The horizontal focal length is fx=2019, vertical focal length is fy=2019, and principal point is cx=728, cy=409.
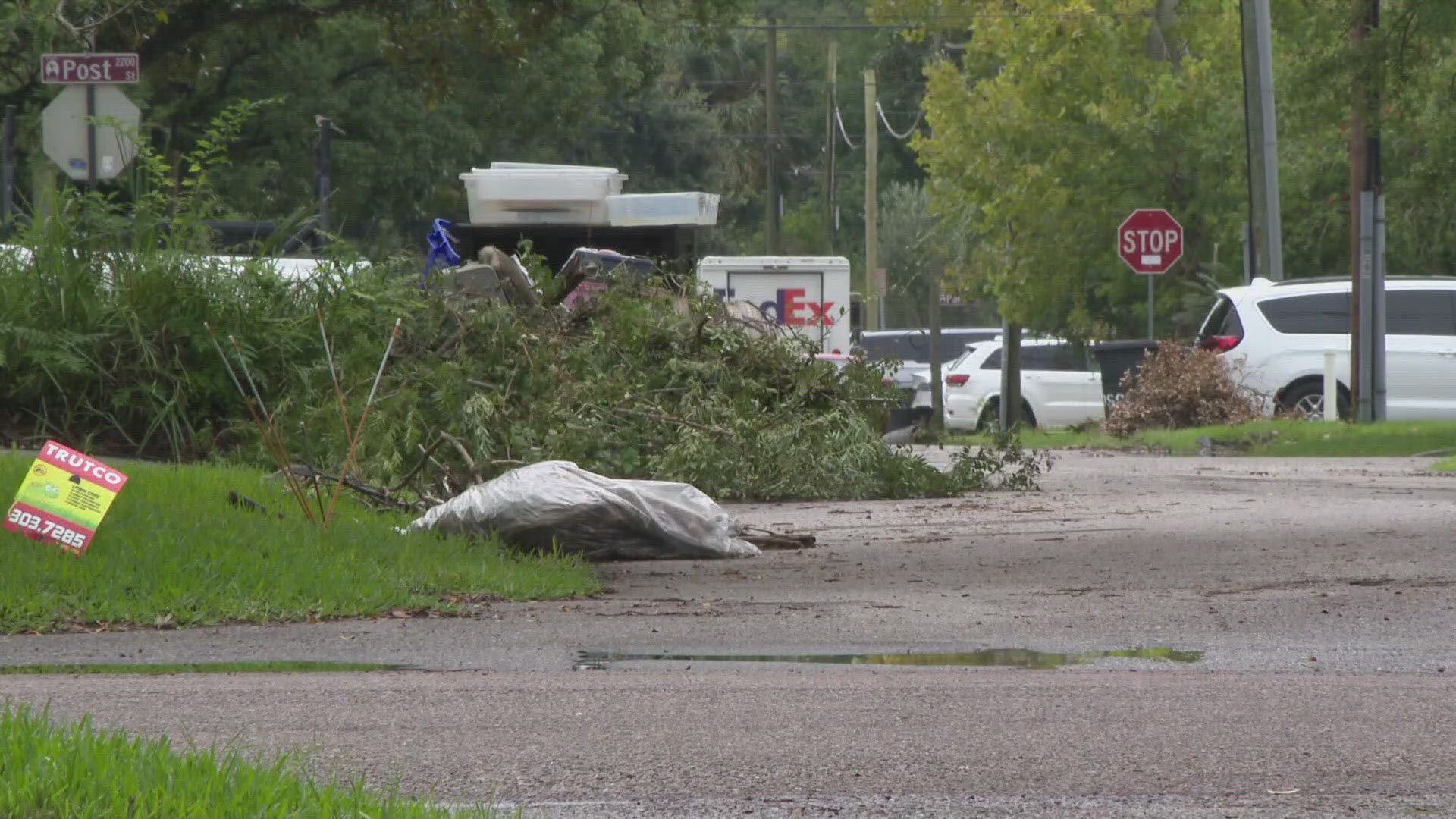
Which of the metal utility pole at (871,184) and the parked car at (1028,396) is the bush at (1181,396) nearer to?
the parked car at (1028,396)

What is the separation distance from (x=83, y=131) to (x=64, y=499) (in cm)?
681

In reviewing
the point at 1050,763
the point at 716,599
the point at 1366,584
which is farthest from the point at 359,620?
the point at 1366,584

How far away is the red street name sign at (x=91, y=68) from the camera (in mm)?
13344

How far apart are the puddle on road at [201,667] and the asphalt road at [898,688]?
0.46ft

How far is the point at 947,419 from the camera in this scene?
33.4m

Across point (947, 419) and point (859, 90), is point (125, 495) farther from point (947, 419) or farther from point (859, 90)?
point (859, 90)

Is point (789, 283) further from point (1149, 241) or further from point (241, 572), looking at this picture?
point (241, 572)

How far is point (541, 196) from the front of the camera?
68.2 ft

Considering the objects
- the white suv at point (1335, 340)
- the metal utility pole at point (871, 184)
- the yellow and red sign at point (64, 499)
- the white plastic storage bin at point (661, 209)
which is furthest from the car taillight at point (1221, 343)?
the metal utility pole at point (871, 184)

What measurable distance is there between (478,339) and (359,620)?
6104mm

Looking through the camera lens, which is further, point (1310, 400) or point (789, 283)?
point (789, 283)

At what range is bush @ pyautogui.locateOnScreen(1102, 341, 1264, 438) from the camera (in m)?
23.7

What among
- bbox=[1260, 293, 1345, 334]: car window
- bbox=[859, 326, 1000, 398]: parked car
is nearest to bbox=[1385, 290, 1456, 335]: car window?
bbox=[1260, 293, 1345, 334]: car window

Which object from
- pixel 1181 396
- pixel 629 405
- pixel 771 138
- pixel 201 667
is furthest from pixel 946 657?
pixel 771 138
